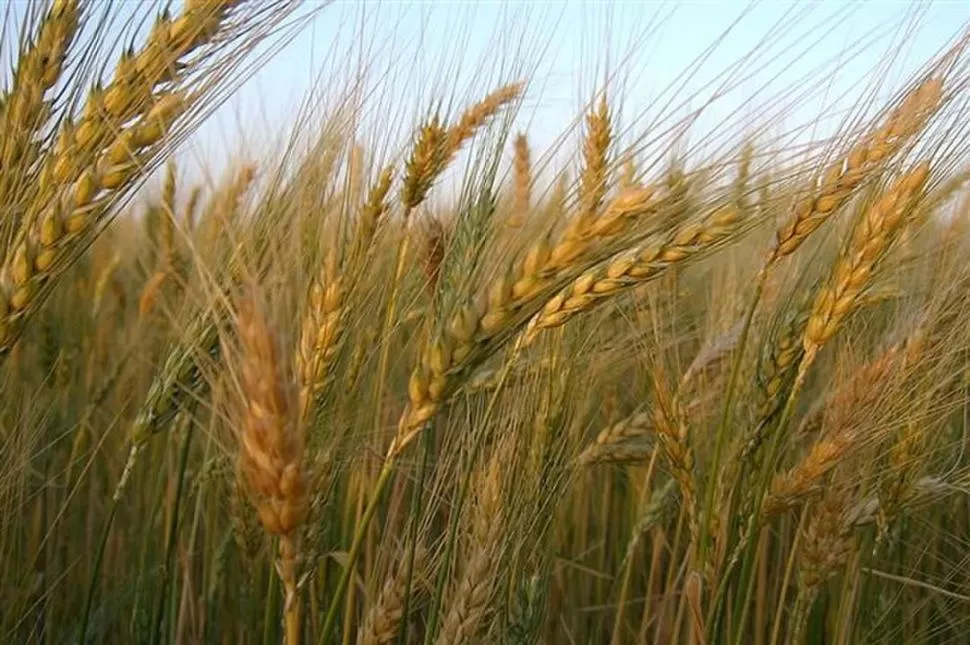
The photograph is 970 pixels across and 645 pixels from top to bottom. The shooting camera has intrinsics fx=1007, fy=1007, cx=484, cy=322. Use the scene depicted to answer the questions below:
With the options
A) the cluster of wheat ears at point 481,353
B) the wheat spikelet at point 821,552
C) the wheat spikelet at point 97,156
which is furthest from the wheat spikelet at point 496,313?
the wheat spikelet at point 821,552

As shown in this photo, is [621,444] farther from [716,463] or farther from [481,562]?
[481,562]

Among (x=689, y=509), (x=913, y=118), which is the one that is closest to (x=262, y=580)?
(x=689, y=509)

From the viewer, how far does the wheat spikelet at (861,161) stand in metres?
1.25

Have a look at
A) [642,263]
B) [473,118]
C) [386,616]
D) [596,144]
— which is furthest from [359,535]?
[473,118]

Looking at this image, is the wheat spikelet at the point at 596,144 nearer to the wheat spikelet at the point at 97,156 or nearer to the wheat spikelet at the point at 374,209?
the wheat spikelet at the point at 374,209

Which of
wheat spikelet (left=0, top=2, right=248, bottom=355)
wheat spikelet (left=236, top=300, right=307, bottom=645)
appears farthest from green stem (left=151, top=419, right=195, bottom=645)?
wheat spikelet (left=236, top=300, right=307, bottom=645)

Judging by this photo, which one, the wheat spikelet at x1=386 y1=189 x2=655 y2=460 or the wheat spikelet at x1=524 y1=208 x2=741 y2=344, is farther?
the wheat spikelet at x1=524 y1=208 x2=741 y2=344

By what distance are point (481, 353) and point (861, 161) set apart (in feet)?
1.98

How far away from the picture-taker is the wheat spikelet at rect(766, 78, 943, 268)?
1.25 m

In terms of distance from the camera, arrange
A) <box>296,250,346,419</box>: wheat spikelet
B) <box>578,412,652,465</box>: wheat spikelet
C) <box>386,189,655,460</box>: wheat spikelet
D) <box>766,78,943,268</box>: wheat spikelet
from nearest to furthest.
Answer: <box>386,189,655,460</box>: wheat spikelet, <box>296,250,346,419</box>: wheat spikelet, <box>766,78,943,268</box>: wheat spikelet, <box>578,412,652,465</box>: wheat spikelet

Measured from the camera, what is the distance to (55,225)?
3.26ft

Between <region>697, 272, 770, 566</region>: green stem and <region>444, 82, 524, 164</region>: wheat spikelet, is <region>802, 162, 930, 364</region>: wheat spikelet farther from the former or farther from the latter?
<region>444, 82, 524, 164</region>: wheat spikelet

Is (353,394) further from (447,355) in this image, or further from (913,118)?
(913,118)

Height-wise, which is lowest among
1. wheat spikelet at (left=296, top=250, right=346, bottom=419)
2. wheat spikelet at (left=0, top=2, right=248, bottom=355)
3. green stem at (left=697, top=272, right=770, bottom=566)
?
green stem at (left=697, top=272, right=770, bottom=566)
